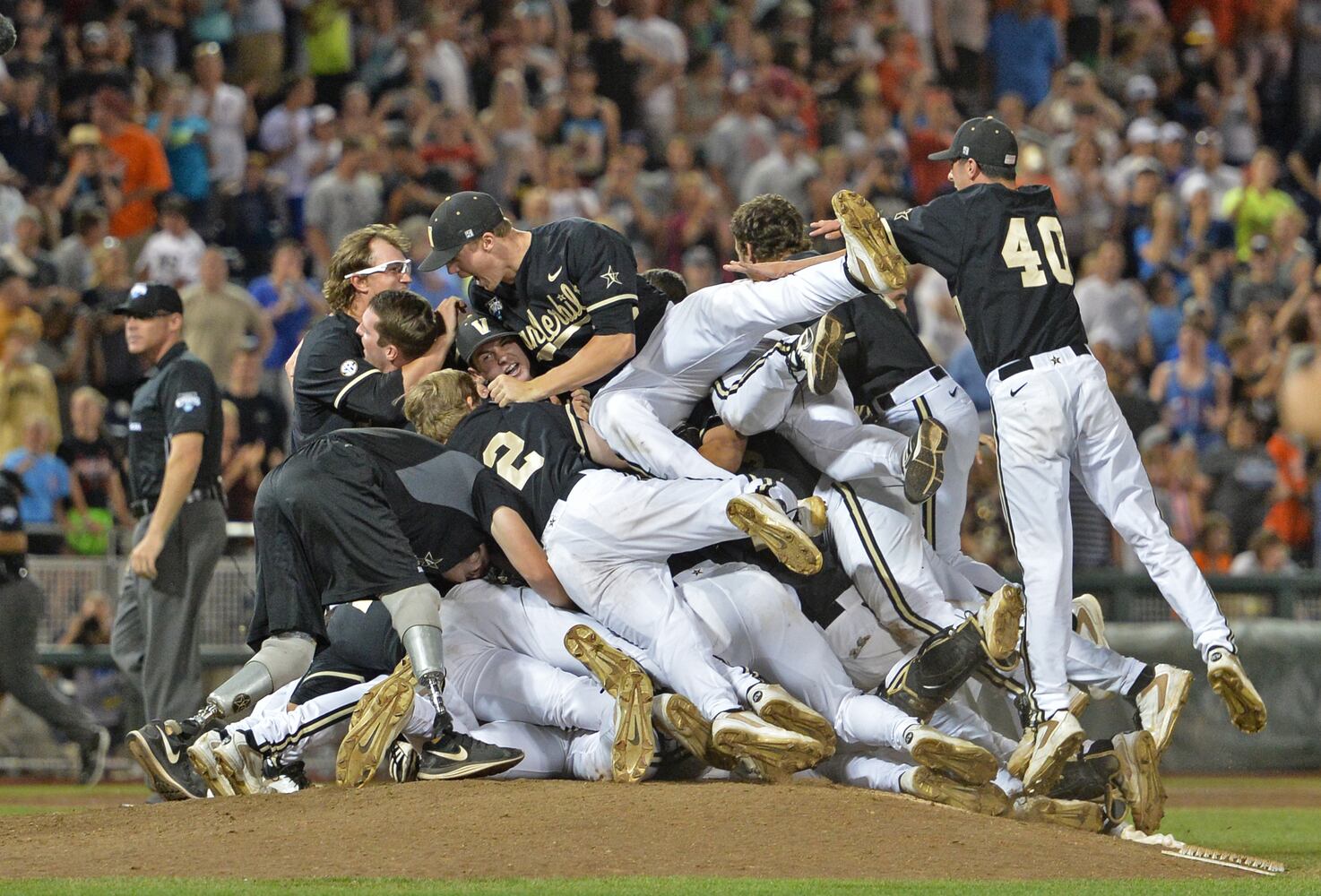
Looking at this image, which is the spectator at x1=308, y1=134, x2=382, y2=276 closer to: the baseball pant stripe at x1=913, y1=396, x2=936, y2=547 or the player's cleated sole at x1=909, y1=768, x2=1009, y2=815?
the baseball pant stripe at x1=913, y1=396, x2=936, y2=547

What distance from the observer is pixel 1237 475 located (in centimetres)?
1430

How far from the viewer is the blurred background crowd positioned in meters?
13.5

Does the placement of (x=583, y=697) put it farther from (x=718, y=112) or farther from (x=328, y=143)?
(x=718, y=112)

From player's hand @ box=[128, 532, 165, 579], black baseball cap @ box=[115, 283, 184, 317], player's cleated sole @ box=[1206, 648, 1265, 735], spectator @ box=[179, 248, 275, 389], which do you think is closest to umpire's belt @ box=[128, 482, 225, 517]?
player's hand @ box=[128, 532, 165, 579]

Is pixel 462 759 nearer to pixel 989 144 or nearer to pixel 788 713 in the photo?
pixel 788 713

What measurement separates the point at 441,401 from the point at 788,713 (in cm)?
216

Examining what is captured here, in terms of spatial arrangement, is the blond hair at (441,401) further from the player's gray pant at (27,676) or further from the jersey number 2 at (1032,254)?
the player's gray pant at (27,676)

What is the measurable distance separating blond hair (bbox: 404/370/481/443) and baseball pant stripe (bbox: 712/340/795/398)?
1058 mm

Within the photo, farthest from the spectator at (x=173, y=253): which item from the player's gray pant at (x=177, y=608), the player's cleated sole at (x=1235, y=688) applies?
the player's cleated sole at (x=1235, y=688)

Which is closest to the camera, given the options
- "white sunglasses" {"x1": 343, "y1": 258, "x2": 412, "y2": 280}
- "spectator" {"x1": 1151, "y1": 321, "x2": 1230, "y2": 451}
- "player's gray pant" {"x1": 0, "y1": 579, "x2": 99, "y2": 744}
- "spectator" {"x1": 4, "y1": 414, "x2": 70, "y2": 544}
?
"white sunglasses" {"x1": 343, "y1": 258, "x2": 412, "y2": 280}

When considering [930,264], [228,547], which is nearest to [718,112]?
[228,547]

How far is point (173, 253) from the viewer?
14.1 m

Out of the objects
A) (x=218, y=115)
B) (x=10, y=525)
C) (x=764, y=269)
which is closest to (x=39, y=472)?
(x=10, y=525)

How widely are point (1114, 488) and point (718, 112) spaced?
10691mm
